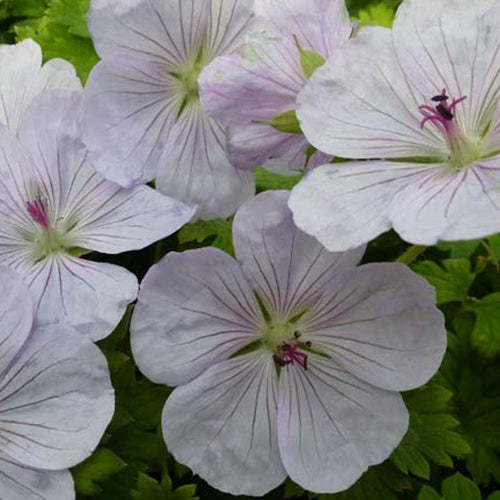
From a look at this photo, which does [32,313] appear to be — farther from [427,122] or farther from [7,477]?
[427,122]

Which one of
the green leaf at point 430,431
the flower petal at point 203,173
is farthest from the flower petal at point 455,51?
the green leaf at point 430,431

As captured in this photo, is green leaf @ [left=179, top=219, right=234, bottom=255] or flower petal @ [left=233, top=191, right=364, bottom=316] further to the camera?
green leaf @ [left=179, top=219, right=234, bottom=255]

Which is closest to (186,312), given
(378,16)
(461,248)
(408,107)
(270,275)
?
(270,275)

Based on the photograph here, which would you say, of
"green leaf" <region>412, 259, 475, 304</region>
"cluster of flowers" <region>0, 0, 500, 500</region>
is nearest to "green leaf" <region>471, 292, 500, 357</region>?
"green leaf" <region>412, 259, 475, 304</region>

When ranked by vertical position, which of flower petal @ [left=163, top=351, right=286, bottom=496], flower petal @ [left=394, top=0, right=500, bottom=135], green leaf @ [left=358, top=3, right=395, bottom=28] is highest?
green leaf @ [left=358, top=3, right=395, bottom=28]

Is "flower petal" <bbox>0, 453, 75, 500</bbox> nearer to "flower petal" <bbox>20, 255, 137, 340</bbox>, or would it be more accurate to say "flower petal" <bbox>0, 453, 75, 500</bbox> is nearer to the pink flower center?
"flower petal" <bbox>20, 255, 137, 340</bbox>

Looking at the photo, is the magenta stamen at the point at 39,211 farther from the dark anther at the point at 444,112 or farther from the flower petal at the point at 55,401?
the dark anther at the point at 444,112
